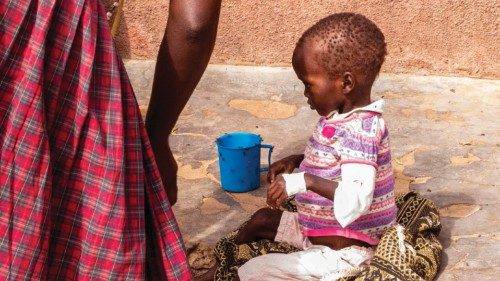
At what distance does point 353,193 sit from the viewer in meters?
2.87

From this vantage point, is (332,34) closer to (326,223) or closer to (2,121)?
(326,223)

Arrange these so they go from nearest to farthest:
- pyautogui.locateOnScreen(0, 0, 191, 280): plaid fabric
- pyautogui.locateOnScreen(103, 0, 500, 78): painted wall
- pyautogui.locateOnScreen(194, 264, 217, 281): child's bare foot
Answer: pyautogui.locateOnScreen(0, 0, 191, 280): plaid fabric
pyautogui.locateOnScreen(194, 264, 217, 281): child's bare foot
pyautogui.locateOnScreen(103, 0, 500, 78): painted wall

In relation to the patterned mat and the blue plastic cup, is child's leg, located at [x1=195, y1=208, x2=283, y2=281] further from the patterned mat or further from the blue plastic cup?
the blue plastic cup

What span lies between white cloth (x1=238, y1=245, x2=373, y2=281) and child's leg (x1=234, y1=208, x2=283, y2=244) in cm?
29

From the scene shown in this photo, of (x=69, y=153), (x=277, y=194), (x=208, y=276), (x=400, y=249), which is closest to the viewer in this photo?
(x=69, y=153)

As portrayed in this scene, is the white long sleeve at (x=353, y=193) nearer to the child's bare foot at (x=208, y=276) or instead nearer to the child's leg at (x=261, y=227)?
the child's leg at (x=261, y=227)

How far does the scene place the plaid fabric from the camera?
1.97 meters

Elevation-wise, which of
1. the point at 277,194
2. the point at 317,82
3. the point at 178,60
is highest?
the point at 178,60

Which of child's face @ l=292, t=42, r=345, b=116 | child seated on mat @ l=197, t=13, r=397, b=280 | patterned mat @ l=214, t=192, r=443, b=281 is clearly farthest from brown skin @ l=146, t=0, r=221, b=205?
patterned mat @ l=214, t=192, r=443, b=281

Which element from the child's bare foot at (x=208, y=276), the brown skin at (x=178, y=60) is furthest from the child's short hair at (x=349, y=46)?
the child's bare foot at (x=208, y=276)

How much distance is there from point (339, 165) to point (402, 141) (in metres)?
1.87

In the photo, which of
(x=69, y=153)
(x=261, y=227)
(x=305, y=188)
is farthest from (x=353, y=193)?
(x=69, y=153)

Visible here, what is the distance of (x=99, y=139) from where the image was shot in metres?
2.07

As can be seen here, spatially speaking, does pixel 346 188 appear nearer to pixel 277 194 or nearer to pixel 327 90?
pixel 277 194
